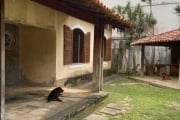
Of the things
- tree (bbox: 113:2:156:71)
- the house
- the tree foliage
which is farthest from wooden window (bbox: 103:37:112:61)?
the tree foliage

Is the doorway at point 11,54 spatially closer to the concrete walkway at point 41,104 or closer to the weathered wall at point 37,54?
the weathered wall at point 37,54

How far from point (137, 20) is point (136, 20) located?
0.07 meters

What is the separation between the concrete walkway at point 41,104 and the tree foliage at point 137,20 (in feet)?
34.6

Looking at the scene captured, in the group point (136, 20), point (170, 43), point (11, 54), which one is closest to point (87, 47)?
point (11, 54)

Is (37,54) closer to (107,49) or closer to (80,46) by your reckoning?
(80,46)

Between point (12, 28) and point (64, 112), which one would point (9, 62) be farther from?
point (64, 112)

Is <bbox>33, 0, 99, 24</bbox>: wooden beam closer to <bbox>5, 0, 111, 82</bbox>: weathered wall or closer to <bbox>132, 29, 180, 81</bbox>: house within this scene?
<bbox>5, 0, 111, 82</bbox>: weathered wall

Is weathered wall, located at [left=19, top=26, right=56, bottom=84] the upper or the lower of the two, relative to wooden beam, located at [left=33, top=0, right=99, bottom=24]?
lower

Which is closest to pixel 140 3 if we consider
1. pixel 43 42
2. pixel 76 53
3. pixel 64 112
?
pixel 76 53

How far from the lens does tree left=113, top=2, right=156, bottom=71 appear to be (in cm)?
1900

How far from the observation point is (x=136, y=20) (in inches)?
755

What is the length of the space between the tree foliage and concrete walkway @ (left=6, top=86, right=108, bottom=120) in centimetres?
1055

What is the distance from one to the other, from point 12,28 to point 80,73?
4045 millimetres

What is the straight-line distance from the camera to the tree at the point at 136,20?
1900 cm
